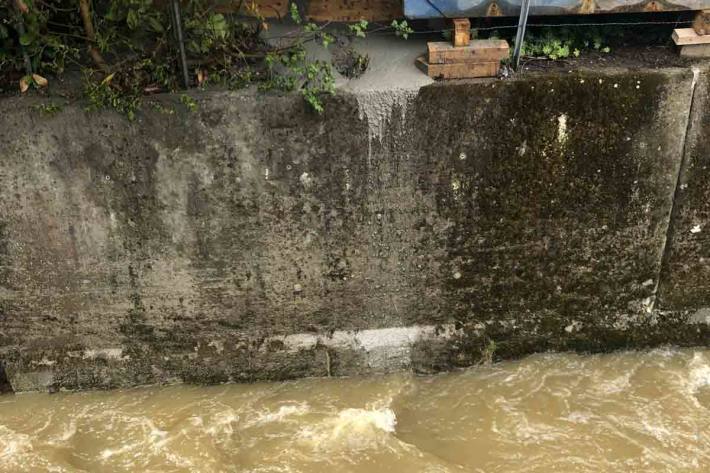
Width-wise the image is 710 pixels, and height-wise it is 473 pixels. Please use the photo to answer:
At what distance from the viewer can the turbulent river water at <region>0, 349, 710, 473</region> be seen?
11.8 ft

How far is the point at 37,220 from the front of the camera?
3643mm

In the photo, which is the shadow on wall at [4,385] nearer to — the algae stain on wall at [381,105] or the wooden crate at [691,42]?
the algae stain on wall at [381,105]

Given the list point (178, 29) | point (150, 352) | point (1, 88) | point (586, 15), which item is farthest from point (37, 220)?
point (586, 15)

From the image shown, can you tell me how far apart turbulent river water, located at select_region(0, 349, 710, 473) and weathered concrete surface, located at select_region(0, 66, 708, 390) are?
0.13 meters

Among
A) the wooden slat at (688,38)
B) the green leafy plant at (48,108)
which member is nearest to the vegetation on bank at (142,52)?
the green leafy plant at (48,108)

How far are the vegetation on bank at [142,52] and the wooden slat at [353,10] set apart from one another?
353 millimetres

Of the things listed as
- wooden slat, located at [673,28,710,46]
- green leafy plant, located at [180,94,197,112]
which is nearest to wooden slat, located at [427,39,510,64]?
wooden slat, located at [673,28,710,46]

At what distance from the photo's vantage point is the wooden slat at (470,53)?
11.5ft

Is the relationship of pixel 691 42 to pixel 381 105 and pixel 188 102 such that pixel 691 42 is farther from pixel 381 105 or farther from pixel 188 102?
pixel 188 102

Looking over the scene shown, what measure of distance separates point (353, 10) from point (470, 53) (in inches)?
33.8

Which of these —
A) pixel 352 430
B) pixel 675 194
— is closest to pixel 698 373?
pixel 675 194

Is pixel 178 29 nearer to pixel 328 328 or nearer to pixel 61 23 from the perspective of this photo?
pixel 61 23

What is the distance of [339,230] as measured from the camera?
12.4 ft

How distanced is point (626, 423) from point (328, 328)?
1919mm
